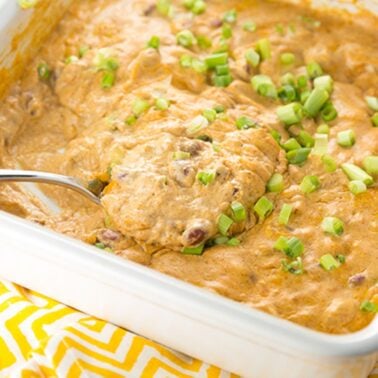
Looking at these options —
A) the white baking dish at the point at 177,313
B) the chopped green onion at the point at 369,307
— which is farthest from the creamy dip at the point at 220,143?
the white baking dish at the point at 177,313

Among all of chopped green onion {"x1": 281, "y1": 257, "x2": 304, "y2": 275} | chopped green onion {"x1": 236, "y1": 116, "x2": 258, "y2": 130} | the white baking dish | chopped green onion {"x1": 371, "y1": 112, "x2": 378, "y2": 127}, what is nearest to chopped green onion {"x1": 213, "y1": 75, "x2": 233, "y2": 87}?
chopped green onion {"x1": 236, "y1": 116, "x2": 258, "y2": 130}

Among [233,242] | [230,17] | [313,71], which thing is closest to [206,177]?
[233,242]

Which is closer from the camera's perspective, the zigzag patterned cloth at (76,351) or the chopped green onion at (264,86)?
the zigzag patterned cloth at (76,351)

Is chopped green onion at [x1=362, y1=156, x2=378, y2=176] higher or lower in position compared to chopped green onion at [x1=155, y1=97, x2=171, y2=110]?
lower

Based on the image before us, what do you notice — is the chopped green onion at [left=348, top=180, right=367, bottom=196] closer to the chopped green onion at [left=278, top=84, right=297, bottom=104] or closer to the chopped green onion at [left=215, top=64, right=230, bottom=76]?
the chopped green onion at [left=278, top=84, right=297, bottom=104]

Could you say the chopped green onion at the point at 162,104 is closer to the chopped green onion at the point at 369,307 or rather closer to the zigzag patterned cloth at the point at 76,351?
the zigzag patterned cloth at the point at 76,351
